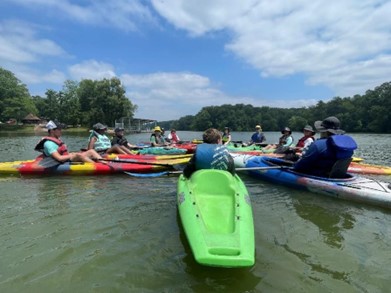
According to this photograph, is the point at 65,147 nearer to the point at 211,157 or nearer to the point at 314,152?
the point at 211,157

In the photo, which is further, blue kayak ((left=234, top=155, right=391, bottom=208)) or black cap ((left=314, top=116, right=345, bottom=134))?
black cap ((left=314, top=116, right=345, bottom=134))

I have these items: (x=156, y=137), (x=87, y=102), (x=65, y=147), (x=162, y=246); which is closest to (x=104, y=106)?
(x=87, y=102)

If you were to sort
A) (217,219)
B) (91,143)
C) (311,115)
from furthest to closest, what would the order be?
(311,115)
(91,143)
(217,219)

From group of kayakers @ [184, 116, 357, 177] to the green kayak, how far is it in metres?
0.39

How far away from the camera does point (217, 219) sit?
155 inches

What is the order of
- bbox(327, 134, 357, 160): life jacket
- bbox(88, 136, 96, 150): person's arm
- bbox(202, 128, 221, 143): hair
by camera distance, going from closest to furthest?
bbox(202, 128, 221, 143): hair < bbox(327, 134, 357, 160): life jacket < bbox(88, 136, 96, 150): person's arm

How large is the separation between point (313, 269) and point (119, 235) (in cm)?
252

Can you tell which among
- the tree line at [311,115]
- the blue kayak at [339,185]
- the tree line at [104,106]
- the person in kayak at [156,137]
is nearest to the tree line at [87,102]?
the tree line at [104,106]

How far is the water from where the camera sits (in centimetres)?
335

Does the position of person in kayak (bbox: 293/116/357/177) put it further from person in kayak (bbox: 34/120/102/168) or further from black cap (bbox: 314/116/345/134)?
person in kayak (bbox: 34/120/102/168)

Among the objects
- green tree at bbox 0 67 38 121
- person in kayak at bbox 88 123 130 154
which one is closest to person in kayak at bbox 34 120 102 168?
person in kayak at bbox 88 123 130 154

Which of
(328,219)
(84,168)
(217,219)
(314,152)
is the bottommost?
(328,219)

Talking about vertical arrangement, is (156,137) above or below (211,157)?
below

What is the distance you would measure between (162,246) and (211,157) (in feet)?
5.22
